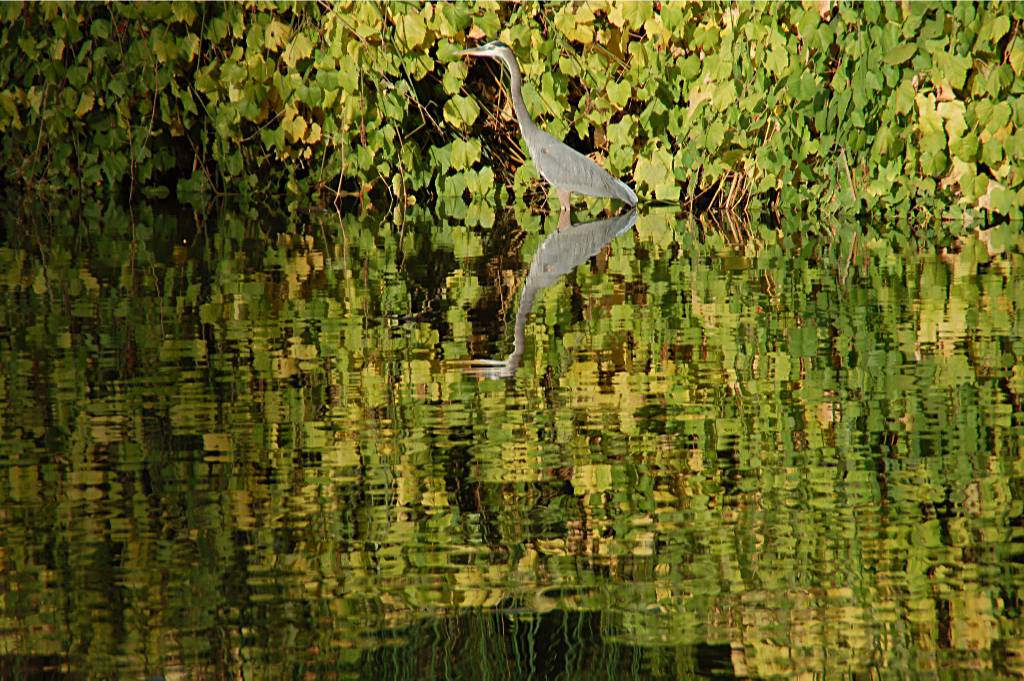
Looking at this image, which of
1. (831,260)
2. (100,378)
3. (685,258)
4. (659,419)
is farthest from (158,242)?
(659,419)

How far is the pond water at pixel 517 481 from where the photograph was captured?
1662mm

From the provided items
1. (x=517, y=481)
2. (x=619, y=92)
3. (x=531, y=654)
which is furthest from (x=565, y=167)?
(x=531, y=654)

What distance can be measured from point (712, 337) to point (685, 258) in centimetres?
161

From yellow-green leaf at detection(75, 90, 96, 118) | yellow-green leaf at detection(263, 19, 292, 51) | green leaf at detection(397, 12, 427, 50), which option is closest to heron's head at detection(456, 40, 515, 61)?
green leaf at detection(397, 12, 427, 50)

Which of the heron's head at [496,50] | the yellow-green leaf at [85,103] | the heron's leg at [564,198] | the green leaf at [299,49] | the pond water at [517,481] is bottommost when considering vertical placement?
the pond water at [517,481]

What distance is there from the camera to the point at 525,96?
291 inches

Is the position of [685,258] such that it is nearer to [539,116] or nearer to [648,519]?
[539,116]

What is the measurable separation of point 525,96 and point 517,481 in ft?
17.2

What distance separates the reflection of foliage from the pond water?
1990 millimetres

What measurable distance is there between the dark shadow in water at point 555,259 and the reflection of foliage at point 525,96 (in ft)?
1.96

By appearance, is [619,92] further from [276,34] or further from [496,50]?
[276,34]

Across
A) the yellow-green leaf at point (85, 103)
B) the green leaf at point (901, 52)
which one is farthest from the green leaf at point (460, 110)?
the green leaf at point (901, 52)

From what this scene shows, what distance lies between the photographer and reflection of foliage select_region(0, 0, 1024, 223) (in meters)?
6.21

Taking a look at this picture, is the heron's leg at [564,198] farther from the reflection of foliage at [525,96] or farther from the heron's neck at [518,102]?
the reflection of foliage at [525,96]
